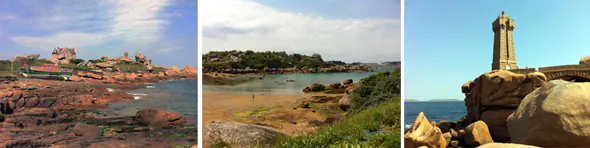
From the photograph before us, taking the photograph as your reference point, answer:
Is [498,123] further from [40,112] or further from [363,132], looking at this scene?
[40,112]


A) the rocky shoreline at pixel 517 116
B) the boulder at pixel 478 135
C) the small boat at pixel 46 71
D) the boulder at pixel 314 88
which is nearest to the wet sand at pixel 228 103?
the boulder at pixel 314 88

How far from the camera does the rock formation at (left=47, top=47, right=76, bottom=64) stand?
3514 millimetres

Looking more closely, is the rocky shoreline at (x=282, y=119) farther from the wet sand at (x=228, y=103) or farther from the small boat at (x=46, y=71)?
the small boat at (x=46, y=71)

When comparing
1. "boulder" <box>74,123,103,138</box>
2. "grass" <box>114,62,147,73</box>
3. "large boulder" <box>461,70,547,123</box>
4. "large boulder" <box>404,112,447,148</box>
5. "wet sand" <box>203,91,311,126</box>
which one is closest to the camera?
"boulder" <box>74,123,103,138</box>

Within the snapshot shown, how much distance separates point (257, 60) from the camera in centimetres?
441

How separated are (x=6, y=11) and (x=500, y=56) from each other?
2222 centimetres

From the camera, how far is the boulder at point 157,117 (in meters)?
3.76

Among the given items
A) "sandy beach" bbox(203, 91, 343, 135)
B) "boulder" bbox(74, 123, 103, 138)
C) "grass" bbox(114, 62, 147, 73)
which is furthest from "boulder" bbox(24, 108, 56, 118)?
"sandy beach" bbox(203, 91, 343, 135)

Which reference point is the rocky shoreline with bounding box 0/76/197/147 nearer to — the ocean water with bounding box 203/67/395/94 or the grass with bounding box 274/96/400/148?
the ocean water with bounding box 203/67/395/94

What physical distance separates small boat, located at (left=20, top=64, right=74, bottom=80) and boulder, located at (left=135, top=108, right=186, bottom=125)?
2.64 feet

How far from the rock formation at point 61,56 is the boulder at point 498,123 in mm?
10354

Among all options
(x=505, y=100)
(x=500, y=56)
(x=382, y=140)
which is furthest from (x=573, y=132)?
(x=500, y=56)

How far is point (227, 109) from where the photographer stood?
4.18 metres

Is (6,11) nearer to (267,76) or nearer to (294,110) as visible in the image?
(267,76)
